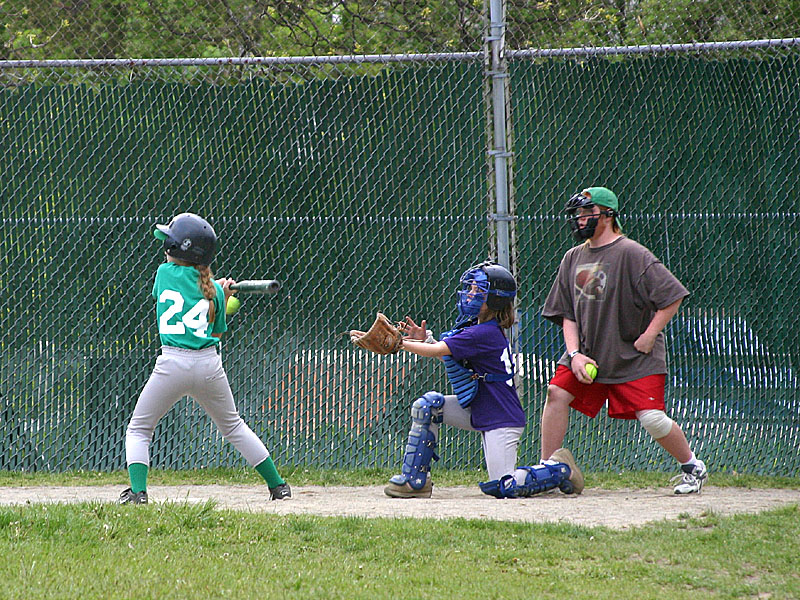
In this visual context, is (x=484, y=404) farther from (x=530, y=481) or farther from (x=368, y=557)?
(x=368, y=557)

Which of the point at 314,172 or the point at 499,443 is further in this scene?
the point at 314,172

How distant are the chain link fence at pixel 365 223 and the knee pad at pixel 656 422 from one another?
2.88 feet

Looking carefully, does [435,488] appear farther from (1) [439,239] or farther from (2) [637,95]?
(2) [637,95]

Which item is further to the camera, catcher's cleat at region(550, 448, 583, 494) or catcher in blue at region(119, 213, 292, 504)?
catcher's cleat at region(550, 448, 583, 494)

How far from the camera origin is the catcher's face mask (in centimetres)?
595

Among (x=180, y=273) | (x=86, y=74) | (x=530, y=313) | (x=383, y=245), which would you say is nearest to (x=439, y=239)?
(x=383, y=245)

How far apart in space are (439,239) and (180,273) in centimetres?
190

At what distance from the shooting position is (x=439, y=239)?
6715 millimetres

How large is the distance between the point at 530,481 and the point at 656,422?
0.81m

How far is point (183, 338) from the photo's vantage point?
5.50m

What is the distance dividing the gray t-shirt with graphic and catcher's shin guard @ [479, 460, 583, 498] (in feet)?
1.99

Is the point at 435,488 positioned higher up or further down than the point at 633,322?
further down

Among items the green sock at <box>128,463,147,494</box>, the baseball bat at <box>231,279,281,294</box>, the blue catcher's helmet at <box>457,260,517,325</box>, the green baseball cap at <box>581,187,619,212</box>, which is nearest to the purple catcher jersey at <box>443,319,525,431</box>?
the blue catcher's helmet at <box>457,260,517,325</box>

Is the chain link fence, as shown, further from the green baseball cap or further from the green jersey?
the green jersey
